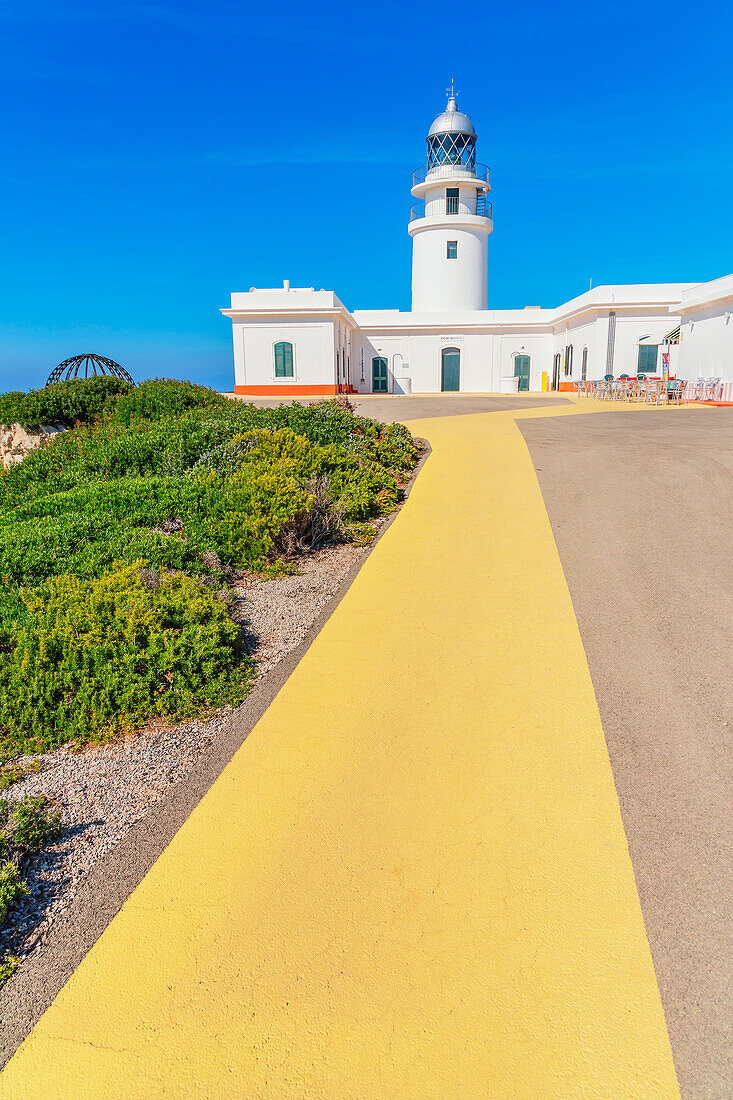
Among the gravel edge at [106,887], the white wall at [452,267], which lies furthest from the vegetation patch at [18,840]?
the white wall at [452,267]

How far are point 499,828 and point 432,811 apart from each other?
1.02ft

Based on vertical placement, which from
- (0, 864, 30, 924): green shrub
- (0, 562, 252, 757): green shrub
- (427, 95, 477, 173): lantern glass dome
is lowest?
(0, 864, 30, 924): green shrub

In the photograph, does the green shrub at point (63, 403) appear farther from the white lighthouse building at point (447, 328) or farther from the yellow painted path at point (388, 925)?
the white lighthouse building at point (447, 328)

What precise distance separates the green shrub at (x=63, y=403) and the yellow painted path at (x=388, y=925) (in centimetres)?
1250

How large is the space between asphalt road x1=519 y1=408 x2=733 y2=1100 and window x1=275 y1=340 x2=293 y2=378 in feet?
67.3

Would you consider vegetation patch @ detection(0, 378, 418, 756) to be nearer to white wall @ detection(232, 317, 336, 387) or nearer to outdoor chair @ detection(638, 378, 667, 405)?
outdoor chair @ detection(638, 378, 667, 405)

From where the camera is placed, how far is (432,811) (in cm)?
325

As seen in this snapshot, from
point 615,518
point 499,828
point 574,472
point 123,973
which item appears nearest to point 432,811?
point 499,828

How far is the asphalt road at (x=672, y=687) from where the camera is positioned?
241 centimetres

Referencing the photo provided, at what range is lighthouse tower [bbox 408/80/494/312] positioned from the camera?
3450 centimetres

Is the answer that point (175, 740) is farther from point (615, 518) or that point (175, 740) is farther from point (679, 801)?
point (615, 518)

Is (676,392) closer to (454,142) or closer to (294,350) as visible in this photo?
(294,350)

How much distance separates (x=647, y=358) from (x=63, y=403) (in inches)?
874

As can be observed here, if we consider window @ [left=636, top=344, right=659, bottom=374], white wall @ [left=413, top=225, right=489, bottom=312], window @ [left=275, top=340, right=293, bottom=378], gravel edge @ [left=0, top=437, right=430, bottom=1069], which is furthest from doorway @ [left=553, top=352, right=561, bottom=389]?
gravel edge @ [left=0, top=437, right=430, bottom=1069]
